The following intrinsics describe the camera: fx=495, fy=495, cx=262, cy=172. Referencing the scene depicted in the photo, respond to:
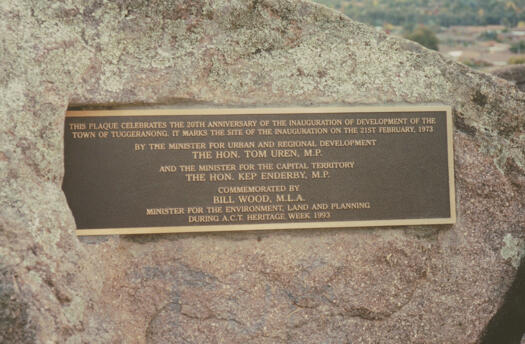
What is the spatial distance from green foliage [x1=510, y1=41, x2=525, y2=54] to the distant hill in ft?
16.8

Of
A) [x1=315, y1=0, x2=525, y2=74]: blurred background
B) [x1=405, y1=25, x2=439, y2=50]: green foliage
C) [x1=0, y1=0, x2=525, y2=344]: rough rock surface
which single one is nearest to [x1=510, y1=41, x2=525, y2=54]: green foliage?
[x1=315, y1=0, x2=525, y2=74]: blurred background

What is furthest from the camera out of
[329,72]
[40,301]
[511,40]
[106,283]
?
[511,40]

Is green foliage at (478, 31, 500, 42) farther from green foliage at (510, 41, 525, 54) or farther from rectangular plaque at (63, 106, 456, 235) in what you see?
rectangular plaque at (63, 106, 456, 235)

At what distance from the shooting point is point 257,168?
3238 mm

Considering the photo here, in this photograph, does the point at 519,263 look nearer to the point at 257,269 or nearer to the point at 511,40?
the point at 257,269

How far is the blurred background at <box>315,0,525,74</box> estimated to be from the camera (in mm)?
18625

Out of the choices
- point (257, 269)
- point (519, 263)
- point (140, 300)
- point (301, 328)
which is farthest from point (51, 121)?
point (519, 263)

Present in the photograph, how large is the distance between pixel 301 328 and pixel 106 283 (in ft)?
4.07

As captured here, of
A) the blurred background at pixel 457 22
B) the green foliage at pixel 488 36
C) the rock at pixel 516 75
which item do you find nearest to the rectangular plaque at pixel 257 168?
the rock at pixel 516 75

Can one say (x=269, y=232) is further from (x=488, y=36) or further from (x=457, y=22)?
(x=457, y=22)

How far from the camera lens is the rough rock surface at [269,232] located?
285 centimetres

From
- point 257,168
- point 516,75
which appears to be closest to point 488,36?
point 516,75

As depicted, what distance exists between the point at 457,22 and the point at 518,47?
6.65 m

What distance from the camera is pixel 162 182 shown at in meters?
3.14
